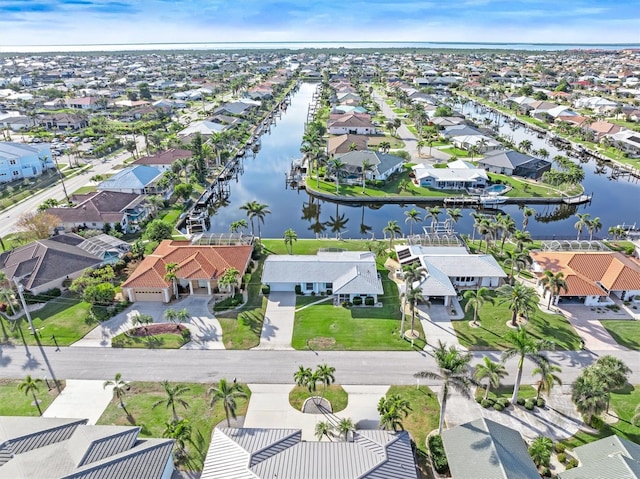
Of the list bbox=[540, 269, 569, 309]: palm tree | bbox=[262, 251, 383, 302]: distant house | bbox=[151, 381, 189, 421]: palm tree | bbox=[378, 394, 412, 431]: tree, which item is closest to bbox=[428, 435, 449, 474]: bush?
bbox=[378, 394, 412, 431]: tree

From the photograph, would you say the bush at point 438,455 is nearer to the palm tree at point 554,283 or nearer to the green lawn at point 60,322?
the palm tree at point 554,283

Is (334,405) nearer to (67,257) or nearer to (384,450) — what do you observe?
(384,450)

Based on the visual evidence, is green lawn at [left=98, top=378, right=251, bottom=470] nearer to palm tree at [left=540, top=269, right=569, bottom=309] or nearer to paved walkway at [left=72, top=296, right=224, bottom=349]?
paved walkway at [left=72, top=296, right=224, bottom=349]

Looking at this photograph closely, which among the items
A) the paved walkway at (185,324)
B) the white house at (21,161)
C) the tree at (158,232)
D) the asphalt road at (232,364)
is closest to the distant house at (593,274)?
the asphalt road at (232,364)

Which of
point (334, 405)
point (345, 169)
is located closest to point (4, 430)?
point (334, 405)

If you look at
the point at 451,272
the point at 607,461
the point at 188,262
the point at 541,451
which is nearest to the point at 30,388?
the point at 188,262

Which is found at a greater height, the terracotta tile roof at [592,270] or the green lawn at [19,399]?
the terracotta tile roof at [592,270]
